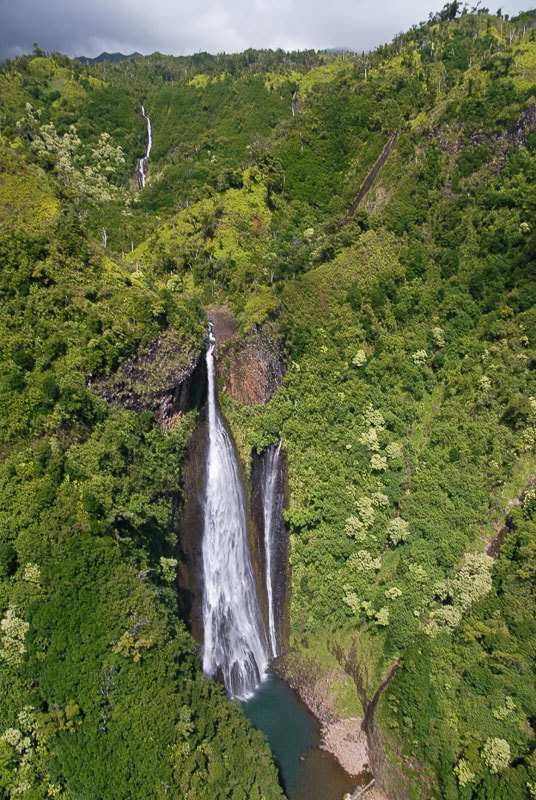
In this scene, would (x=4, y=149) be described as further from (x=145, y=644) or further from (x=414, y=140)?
(x=414, y=140)

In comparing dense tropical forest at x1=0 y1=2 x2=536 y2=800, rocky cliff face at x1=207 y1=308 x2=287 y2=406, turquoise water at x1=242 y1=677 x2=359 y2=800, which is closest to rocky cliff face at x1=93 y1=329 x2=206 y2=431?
dense tropical forest at x1=0 y1=2 x2=536 y2=800

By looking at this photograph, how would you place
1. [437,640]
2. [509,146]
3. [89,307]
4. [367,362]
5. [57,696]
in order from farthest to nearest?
[509,146], [367,362], [89,307], [437,640], [57,696]

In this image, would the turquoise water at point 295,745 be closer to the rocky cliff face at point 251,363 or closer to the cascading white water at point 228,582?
the cascading white water at point 228,582

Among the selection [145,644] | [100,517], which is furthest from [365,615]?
[100,517]

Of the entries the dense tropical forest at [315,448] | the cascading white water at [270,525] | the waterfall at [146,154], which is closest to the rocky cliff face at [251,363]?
the dense tropical forest at [315,448]

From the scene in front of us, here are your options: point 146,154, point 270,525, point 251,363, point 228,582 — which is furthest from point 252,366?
→ point 146,154

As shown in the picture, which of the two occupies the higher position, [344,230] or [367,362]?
[344,230]

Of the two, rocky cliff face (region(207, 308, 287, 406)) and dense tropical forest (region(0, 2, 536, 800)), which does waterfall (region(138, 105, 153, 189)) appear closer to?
dense tropical forest (region(0, 2, 536, 800))
